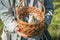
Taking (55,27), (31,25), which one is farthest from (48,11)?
(55,27)

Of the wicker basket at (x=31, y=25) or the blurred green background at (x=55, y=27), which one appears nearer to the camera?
the wicker basket at (x=31, y=25)

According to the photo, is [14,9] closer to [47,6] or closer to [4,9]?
[4,9]

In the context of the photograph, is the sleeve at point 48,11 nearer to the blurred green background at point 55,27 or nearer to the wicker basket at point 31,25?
the wicker basket at point 31,25

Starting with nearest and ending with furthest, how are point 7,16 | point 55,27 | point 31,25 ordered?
point 31,25 → point 7,16 → point 55,27

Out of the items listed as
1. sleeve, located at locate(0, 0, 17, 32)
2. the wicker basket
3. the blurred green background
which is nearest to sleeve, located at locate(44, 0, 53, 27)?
the wicker basket

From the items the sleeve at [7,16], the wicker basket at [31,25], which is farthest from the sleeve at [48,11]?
the sleeve at [7,16]

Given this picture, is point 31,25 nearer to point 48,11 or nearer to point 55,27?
point 48,11

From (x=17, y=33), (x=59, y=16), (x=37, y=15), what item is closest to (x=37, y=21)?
(x=37, y=15)

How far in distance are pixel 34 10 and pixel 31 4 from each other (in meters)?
0.06

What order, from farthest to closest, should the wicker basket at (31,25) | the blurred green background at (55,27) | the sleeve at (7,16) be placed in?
1. the blurred green background at (55,27)
2. the sleeve at (7,16)
3. the wicker basket at (31,25)

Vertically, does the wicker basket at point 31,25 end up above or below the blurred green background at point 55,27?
above

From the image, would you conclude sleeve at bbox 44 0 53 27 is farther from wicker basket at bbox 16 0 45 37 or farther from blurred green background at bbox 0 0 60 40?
blurred green background at bbox 0 0 60 40

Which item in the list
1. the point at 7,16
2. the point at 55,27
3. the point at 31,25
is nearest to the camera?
the point at 31,25

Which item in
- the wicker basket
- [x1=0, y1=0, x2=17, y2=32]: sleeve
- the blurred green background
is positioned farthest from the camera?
the blurred green background
